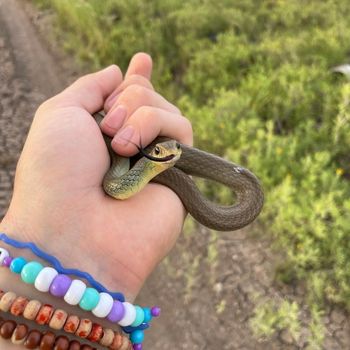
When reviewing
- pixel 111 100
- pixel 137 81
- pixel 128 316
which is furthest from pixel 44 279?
pixel 137 81

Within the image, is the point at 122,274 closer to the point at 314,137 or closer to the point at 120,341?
the point at 120,341

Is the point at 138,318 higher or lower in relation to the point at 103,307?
lower

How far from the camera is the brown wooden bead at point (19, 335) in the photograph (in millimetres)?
1763

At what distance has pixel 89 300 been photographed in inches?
74.4

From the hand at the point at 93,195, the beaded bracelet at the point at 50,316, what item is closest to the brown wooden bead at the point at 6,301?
the beaded bracelet at the point at 50,316

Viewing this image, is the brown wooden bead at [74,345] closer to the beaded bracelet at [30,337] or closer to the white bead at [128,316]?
the beaded bracelet at [30,337]

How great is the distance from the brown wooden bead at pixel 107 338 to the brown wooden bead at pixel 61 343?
15cm

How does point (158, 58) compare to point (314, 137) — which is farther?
point (158, 58)

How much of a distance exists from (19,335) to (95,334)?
288 millimetres

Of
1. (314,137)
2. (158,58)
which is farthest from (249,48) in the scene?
(314,137)

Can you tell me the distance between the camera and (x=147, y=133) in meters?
2.53

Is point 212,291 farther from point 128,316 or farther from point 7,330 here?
point 7,330

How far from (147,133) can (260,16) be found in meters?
6.72

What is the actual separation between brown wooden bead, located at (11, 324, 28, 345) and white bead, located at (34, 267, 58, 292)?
0.53 feet
